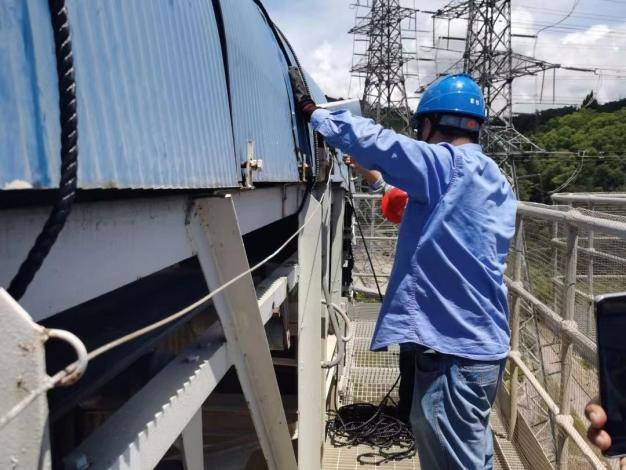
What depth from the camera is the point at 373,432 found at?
5566mm

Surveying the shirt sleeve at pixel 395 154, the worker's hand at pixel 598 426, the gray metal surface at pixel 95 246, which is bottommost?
the worker's hand at pixel 598 426

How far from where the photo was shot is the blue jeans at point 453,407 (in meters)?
2.42

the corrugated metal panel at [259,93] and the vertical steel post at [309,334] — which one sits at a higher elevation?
the corrugated metal panel at [259,93]

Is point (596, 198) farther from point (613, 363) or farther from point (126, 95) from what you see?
point (126, 95)

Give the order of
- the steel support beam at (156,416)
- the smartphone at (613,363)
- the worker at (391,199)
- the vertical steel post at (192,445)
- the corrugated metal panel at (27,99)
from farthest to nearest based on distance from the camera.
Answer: the worker at (391,199) → the vertical steel post at (192,445) → the smartphone at (613,363) → the steel support beam at (156,416) → the corrugated metal panel at (27,99)

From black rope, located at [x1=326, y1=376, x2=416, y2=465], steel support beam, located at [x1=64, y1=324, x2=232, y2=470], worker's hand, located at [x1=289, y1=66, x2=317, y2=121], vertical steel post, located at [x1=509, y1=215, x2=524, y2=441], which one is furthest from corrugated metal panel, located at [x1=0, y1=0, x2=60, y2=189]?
black rope, located at [x1=326, y1=376, x2=416, y2=465]

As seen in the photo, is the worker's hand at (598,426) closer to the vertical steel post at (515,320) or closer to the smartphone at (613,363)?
the smartphone at (613,363)

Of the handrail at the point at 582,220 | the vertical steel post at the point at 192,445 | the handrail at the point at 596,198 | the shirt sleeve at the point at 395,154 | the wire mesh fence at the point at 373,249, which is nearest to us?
the vertical steel post at the point at 192,445

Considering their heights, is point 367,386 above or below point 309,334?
below

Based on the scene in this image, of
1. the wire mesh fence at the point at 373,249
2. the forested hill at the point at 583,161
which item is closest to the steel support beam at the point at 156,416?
the wire mesh fence at the point at 373,249

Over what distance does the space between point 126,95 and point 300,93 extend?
2105 mm

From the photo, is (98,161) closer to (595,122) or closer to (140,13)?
(140,13)

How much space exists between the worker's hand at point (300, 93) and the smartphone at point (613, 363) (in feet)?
6.71

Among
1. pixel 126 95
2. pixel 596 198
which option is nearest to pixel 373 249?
pixel 596 198
